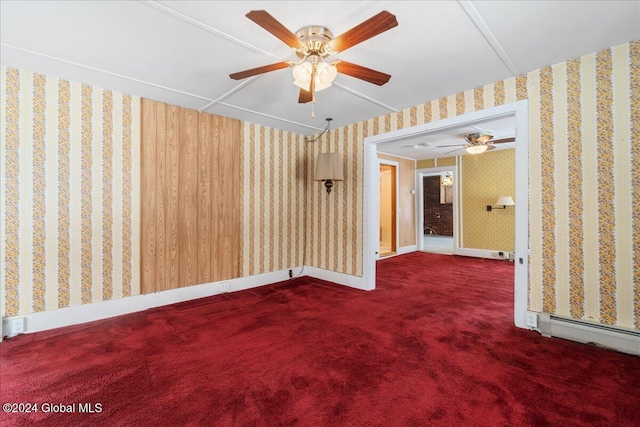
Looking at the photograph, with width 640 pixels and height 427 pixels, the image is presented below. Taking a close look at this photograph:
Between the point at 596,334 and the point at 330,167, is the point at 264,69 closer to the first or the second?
the point at 330,167

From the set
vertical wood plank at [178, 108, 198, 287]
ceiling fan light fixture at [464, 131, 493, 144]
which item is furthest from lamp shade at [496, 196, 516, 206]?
vertical wood plank at [178, 108, 198, 287]

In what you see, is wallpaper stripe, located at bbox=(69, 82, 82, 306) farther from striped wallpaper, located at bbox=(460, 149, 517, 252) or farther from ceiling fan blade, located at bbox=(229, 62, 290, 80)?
striped wallpaper, located at bbox=(460, 149, 517, 252)

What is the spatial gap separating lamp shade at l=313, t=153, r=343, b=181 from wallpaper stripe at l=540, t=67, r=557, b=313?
2263mm

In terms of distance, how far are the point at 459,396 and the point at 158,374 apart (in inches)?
76.7

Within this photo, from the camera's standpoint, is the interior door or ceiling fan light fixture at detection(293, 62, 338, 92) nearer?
ceiling fan light fixture at detection(293, 62, 338, 92)

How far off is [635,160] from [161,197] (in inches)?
177

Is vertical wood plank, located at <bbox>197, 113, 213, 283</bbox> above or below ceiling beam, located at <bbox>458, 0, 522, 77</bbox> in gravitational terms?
below

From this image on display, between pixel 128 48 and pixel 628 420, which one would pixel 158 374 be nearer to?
pixel 128 48

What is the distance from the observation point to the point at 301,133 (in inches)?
183

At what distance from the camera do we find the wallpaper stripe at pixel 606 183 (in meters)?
2.21

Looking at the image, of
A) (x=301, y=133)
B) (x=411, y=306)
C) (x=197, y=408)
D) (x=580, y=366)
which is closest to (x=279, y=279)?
(x=411, y=306)

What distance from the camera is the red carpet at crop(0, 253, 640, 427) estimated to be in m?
1.50

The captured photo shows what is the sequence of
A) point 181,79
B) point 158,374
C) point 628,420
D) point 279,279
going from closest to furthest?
point 628,420
point 158,374
point 181,79
point 279,279

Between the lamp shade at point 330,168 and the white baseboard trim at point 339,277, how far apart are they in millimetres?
1468
